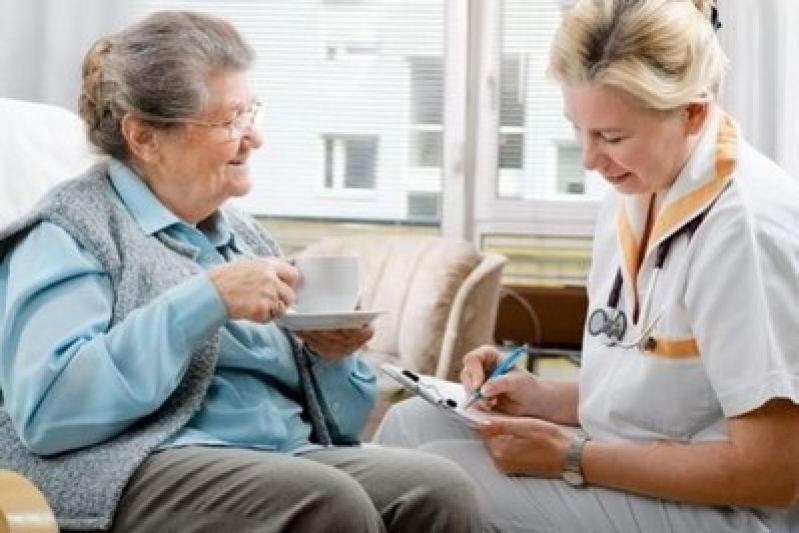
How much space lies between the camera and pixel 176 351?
158 cm

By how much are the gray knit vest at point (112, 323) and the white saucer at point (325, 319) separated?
0.36 ft

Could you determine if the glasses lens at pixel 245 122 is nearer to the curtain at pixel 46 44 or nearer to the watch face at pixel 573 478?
the watch face at pixel 573 478

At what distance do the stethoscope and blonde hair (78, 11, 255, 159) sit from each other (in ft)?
1.94

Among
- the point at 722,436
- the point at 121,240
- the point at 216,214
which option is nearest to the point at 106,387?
the point at 121,240

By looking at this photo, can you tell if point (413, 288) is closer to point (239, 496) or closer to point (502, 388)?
point (502, 388)

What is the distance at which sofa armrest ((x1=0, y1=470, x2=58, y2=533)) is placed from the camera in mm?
1303

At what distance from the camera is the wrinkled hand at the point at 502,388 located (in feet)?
6.32

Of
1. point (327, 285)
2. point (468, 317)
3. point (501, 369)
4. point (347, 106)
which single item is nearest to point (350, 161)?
point (347, 106)

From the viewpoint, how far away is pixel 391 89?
3.81 meters

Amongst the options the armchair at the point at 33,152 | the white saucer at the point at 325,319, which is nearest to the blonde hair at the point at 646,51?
the white saucer at the point at 325,319

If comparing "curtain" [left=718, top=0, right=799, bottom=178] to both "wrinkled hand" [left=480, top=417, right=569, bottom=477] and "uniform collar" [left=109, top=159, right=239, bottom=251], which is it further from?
"uniform collar" [left=109, top=159, right=239, bottom=251]

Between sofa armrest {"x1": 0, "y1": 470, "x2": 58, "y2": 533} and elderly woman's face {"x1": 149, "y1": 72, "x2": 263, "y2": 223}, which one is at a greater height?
elderly woman's face {"x1": 149, "y1": 72, "x2": 263, "y2": 223}

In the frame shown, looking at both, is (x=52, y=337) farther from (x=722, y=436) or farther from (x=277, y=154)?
(x=277, y=154)

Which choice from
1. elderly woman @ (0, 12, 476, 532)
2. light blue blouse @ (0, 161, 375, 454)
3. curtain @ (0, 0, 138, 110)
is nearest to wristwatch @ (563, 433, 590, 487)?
elderly woman @ (0, 12, 476, 532)
